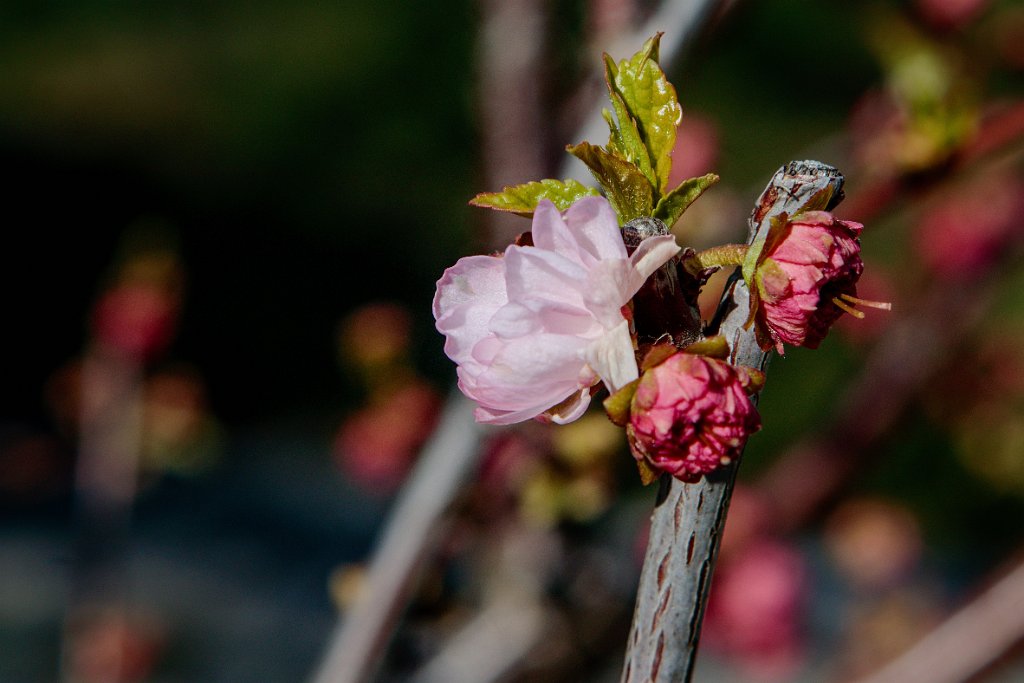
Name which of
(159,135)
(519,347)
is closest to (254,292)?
(159,135)

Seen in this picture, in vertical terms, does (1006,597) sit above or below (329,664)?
below

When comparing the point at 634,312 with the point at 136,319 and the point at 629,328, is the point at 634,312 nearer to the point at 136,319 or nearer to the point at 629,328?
the point at 629,328

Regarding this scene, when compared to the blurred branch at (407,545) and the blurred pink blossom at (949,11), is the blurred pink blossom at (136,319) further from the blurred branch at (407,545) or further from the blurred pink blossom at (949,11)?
the blurred pink blossom at (949,11)

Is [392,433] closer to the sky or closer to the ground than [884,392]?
closer to the sky

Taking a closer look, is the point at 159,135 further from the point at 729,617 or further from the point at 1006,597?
the point at 1006,597

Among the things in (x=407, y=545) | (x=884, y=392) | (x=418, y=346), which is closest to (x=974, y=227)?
(x=884, y=392)

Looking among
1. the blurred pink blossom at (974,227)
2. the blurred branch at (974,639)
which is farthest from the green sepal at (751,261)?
the blurred pink blossom at (974,227)

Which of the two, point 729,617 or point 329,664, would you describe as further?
point 729,617
